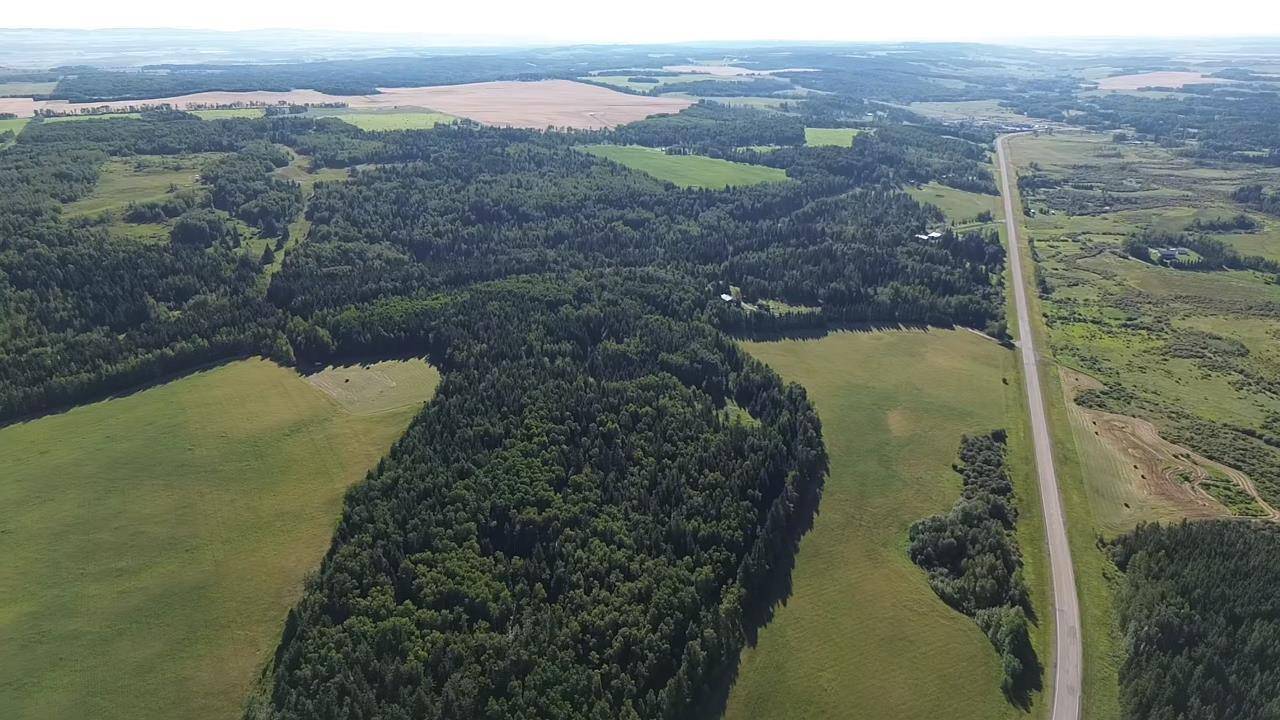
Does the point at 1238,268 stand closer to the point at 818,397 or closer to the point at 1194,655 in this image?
the point at 818,397

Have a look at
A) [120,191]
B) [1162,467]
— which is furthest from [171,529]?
[120,191]

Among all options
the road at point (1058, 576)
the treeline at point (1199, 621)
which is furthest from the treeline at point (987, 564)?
the treeline at point (1199, 621)

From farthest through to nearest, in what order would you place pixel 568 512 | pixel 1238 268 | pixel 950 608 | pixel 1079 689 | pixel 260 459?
1. pixel 1238 268
2. pixel 260 459
3. pixel 568 512
4. pixel 950 608
5. pixel 1079 689

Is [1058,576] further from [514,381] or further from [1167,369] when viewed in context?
[514,381]

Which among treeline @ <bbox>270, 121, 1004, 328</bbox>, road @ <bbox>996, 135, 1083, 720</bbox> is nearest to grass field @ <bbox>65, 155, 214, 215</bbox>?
treeline @ <bbox>270, 121, 1004, 328</bbox>

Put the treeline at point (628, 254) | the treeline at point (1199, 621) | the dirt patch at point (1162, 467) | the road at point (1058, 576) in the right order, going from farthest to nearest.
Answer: the treeline at point (628, 254)
the dirt patch at point (1162, 467)
the road at point (1058, 576)
the treeline at point (1199, 621)

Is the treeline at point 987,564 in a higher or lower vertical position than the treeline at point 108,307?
lower

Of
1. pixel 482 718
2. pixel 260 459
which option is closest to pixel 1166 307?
pixel 482 718

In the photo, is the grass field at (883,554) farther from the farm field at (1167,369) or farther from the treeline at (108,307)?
the treeline at (108,307)
